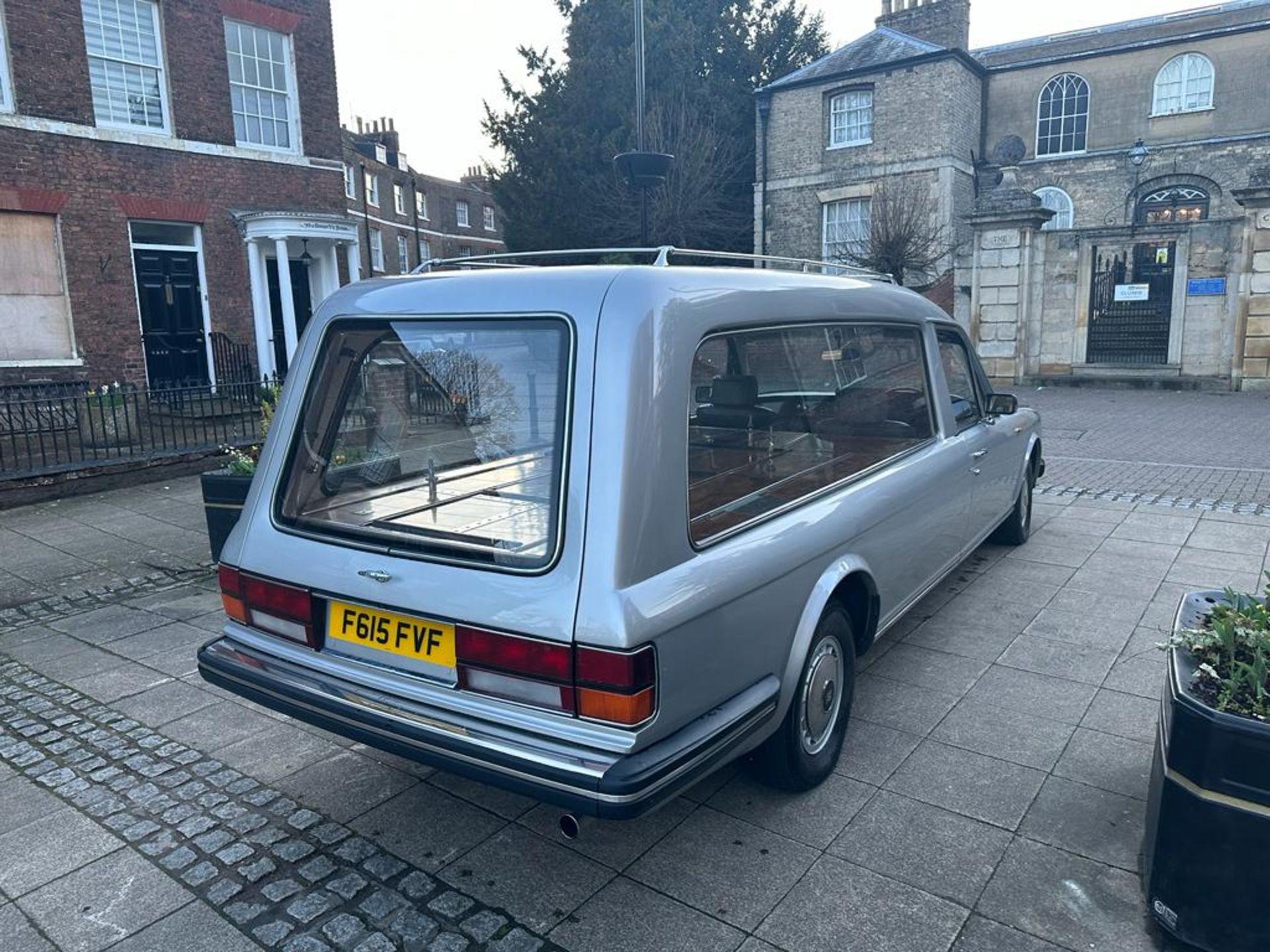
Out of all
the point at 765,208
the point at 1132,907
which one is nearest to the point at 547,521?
the point at 1132,907

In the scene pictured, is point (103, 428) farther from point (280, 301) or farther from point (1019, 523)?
point (1019, 523)

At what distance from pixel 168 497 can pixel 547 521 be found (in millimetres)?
8190

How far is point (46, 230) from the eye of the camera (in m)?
13.1

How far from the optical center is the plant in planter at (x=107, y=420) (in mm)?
10219

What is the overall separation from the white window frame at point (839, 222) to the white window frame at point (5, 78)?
20114mm

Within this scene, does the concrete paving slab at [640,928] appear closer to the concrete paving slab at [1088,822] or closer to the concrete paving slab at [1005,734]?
the concrete paving slab at [1088,822]

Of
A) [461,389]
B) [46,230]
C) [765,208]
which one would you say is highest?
[765,208]

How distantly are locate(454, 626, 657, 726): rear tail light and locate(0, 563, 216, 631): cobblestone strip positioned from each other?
4.58 meters

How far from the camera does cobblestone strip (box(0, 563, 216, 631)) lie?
18.7 feet

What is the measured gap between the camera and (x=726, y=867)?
2.93 m

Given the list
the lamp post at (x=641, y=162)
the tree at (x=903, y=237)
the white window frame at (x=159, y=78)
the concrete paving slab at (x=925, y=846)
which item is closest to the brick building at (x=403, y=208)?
the white window frame at (x=159, y=78)

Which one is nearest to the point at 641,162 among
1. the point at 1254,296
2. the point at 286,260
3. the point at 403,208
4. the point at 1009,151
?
the point at 286,260

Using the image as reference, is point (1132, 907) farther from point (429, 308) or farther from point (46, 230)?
point (46, 230)

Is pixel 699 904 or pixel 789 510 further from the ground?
pixel 789 510
